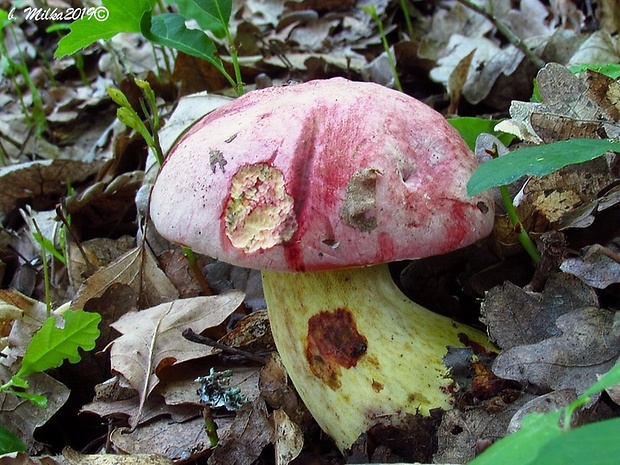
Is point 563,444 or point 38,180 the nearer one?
point 563,444

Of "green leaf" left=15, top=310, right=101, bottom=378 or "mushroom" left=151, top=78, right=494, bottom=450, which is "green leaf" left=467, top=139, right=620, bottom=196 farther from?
"green leaf" left=15, top=310, right=101, bottom=378

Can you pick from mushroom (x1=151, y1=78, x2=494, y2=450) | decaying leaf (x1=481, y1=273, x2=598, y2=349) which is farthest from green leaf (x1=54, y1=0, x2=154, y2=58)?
decaying leaf (x1=481, y1=273, x2=598, y2=349)

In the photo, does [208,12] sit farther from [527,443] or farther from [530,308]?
[527,443]

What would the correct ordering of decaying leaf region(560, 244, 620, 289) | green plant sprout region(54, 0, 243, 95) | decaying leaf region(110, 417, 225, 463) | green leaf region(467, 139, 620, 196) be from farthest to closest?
1. green plant sprout region(54, 0, 243, 95)
2. decaying leaf region(110, 417, 225, 463)
3. decaying leaf region(560, 244, 620, 289)
4. green leaf region(467, 139, 620, 196)

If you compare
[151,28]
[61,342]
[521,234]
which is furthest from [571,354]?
[151,28]

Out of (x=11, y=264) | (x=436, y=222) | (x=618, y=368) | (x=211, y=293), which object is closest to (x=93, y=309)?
(x=211, y=293)

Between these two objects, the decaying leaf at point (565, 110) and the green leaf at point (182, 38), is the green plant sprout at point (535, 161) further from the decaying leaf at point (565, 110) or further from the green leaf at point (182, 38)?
the green leaf at point (182, 38)

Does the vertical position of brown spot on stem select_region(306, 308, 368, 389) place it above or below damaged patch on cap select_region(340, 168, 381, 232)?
below
